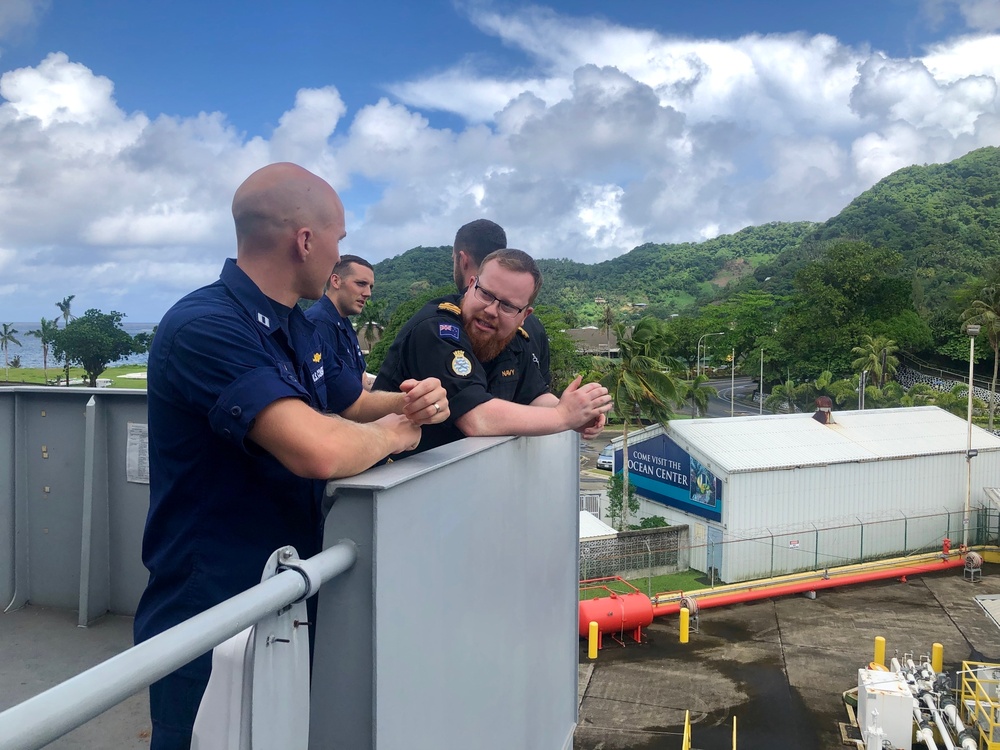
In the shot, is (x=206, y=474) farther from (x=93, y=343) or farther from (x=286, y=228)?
(x=93, y=343)

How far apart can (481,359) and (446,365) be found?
0.40m

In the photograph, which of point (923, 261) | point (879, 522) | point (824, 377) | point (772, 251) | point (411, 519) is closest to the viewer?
point (411, 519)

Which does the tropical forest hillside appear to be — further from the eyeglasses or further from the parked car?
the eyeglasses

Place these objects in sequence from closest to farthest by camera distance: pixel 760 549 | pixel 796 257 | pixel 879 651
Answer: pixel 879 651
pixel 760 549
pixel 796 257

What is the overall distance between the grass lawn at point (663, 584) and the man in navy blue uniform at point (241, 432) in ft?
62.0

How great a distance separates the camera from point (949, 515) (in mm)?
23797

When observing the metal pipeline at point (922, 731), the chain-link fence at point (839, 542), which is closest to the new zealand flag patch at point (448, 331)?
the metal pipeline at point (922, 731)

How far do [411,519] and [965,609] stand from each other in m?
22.0

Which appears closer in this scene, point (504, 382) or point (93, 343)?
point (504, 382)

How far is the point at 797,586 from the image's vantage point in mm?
20000

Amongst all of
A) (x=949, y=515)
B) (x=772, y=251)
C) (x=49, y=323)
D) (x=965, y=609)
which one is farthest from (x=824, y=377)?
(x=772, y=251)

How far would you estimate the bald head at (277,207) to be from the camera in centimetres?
198

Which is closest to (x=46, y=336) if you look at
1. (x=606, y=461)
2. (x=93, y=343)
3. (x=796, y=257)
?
(x=93, y=343)

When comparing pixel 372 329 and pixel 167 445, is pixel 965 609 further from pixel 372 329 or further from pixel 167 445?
pixel 372 329
